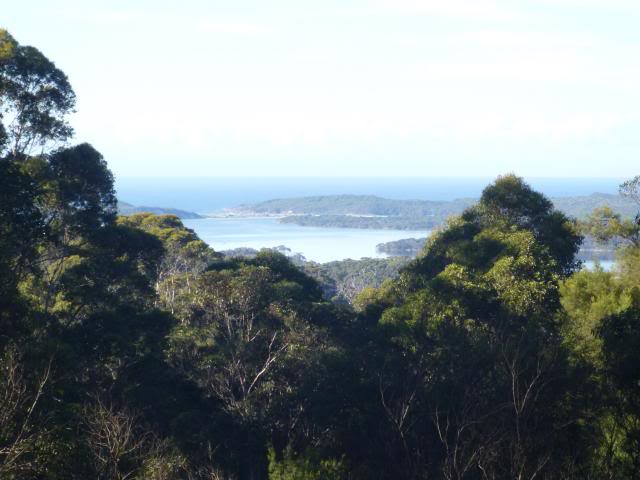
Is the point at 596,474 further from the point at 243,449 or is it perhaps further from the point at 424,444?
the point at 243,449

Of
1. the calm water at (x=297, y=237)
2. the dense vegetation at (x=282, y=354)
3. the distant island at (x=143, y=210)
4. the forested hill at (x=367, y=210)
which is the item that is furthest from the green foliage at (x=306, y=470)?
the forested hill at (x=367, y=210)

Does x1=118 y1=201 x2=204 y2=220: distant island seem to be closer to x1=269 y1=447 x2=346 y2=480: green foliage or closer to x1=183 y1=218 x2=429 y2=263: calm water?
x1=183 y1=218 x2=429 y2=263: calm water

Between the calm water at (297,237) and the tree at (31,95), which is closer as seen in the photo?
the tree at (31,95)

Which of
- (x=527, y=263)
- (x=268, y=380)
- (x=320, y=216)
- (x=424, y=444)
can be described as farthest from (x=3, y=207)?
(x=320, y=216)

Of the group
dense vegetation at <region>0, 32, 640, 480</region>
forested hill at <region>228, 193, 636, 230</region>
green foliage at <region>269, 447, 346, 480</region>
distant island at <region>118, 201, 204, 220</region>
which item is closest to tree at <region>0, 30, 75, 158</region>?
dense vegetation at <region>0, 32, 640, 480</region>

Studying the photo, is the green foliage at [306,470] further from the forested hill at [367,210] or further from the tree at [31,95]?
the forested hill at [367,210]
